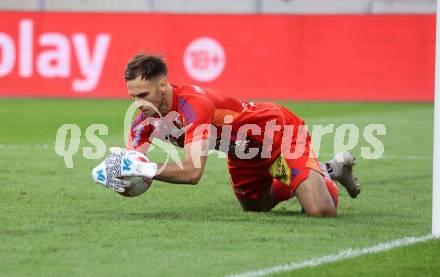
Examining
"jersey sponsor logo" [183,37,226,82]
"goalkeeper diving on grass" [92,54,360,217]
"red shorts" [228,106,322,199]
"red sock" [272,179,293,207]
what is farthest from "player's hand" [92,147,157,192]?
"jersey sponsor logo" [183,37,226,82]

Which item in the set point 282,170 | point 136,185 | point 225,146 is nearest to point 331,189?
point 282,170

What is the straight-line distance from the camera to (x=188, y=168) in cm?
770

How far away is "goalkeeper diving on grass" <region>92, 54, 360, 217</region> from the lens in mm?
7797

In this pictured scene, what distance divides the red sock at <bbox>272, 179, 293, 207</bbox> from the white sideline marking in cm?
168

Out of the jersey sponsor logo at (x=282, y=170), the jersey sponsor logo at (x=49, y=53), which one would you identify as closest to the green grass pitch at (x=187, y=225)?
the jersey sponsor logo at (x=282, y=170)

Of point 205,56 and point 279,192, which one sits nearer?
point 279,192

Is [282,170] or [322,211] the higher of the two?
[282,170]

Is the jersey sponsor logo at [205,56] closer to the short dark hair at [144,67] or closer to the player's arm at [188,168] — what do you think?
the short dark hair at [144,67]

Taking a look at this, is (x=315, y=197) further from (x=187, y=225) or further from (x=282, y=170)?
(x=187, y=225)

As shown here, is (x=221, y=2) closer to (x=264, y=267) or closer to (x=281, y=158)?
(x=281, y=158)

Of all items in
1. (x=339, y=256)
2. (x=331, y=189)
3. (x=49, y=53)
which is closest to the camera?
(x=339, y=256)

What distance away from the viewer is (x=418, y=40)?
23.6m

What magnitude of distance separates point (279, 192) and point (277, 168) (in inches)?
17.9

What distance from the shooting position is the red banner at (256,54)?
23.2 metres
